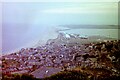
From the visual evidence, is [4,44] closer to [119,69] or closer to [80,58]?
[80,58]

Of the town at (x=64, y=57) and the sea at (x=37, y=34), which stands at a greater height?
the sea at (x=37, y=34)

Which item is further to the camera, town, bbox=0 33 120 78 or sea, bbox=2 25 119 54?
sea, bbox=2 25 119 54

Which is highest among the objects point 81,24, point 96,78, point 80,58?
point 81,24

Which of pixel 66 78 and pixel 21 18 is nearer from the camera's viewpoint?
pixel 66 78

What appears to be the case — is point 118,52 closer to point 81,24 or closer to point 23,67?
point 81,24

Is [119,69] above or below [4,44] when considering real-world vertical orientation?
below

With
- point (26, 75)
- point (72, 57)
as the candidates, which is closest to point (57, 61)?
point (72, 57)

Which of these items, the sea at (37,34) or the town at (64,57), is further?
the sea at (37,34)

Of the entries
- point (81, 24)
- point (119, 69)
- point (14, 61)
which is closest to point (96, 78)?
point (119, 69)

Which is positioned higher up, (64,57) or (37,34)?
(37,34)

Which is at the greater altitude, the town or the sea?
the sea
